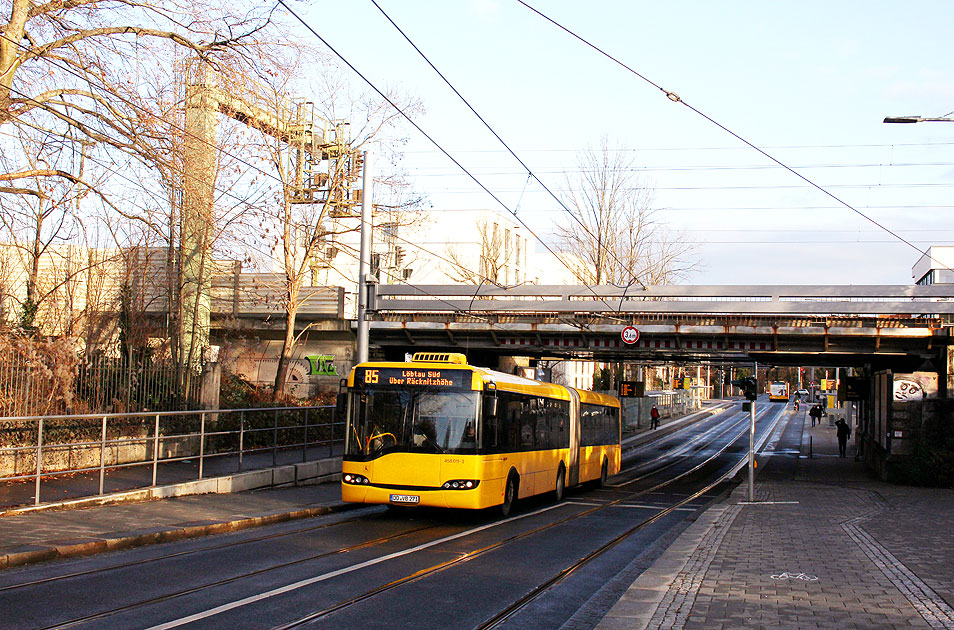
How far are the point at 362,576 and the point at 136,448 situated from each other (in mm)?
10629

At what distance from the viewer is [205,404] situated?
22.6 metres

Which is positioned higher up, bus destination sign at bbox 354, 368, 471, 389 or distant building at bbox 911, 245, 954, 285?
distant building at bbox 911, 245, 954, 285

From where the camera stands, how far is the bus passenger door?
75.4 feet

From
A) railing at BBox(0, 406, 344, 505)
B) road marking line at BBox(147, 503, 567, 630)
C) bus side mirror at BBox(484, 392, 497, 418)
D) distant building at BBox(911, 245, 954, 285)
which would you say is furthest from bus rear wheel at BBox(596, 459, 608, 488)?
distant building at BBox(911, 245, 954, 285)

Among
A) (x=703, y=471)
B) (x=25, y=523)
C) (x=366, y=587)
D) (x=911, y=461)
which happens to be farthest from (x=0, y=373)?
(x=703, y=471)

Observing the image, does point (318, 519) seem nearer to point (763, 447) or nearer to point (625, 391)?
point (625, 391)

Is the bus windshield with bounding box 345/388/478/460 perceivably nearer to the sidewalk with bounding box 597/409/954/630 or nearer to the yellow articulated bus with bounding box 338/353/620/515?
the yellow articulated bus with bounding box 338/353/620/515

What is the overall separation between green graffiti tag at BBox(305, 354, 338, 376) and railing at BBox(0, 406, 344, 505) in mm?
10974

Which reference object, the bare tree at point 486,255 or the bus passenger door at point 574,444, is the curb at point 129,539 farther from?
the bare tree at point 486,255

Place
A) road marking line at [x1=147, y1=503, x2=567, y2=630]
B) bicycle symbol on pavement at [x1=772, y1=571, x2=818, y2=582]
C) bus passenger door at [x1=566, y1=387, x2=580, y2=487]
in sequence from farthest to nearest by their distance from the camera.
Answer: bus passenger door at [x1=566, y1=387, x2=580, y2=487], bicycle symbol on pavement at [x1=772, y1=571, x2=818, y2=582], road marking line at [x1=147, y1=503, x2=567, y2=630]

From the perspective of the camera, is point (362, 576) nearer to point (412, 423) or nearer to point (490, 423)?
point (412, 423)

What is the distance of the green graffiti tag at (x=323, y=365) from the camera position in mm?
37000

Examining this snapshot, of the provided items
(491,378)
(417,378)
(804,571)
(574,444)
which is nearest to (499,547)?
(417,378)

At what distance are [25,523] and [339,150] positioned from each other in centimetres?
2080
